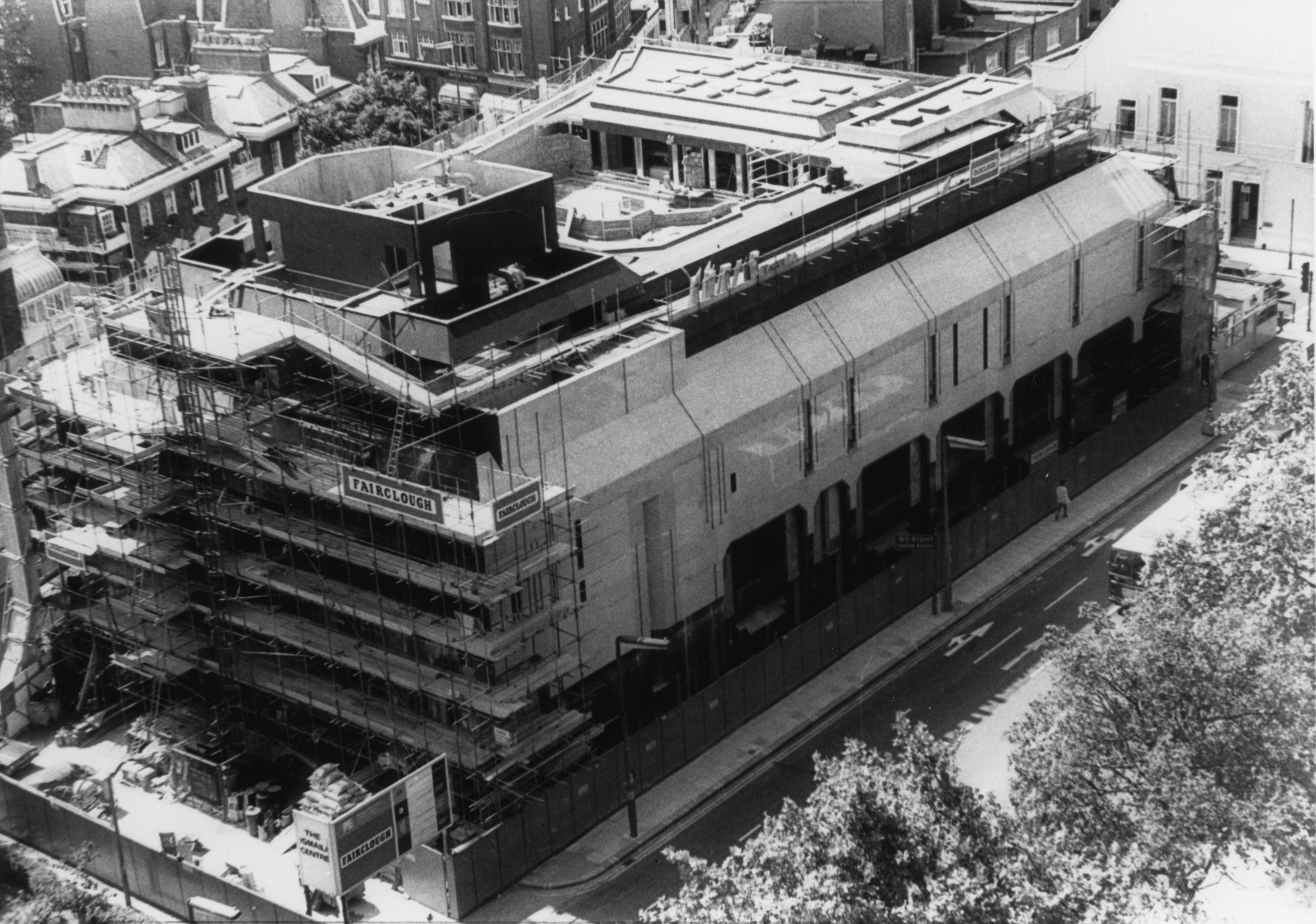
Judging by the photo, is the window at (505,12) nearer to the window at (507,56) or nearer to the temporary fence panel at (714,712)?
the window at (507,56)

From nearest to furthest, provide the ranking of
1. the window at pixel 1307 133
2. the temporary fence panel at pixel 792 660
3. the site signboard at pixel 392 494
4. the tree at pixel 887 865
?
the tree at pixel 887 865 → the site signboard at pixel 392 494 → the temporary fence panel at pixel 792 660 → the window at pixel 1307 133

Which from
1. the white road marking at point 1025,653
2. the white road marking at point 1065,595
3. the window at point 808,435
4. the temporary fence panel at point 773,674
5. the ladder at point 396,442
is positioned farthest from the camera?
the white road marking at point 1065,595

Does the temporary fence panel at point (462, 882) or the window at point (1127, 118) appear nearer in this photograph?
the temporary fence panel at point (462, 882)

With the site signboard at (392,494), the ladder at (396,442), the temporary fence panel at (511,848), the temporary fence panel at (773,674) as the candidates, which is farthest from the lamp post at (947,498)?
the site signboard at (392,494)

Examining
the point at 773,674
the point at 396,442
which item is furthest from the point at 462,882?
the point at 773,674

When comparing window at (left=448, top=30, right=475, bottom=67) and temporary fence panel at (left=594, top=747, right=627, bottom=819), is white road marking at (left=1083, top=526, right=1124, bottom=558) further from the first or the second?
window at (left=448, top=30, right=475, bottom=67)
